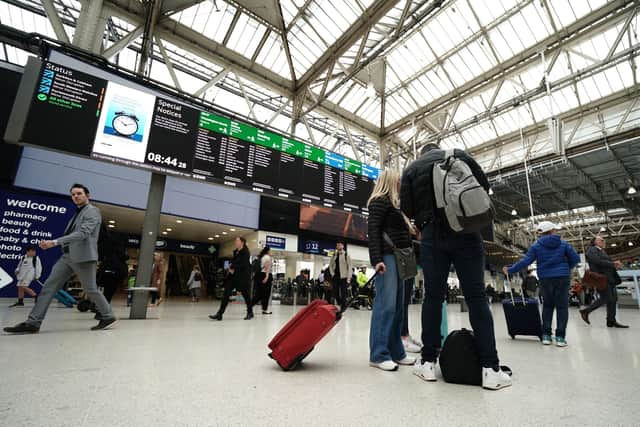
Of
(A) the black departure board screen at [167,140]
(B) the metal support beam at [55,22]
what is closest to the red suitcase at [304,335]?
(A) the black departure board screen at [167,140]

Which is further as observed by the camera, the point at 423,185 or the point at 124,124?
the point at 124,124

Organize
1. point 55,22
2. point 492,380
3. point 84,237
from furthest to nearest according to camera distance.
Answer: point 55,22 < point 84,237 < point 492,380

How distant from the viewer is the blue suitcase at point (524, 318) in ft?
12.7

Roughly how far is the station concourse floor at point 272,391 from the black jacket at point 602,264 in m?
3.47

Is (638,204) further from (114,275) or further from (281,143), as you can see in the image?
(114,275)

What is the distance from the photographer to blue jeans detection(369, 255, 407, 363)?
2.37 metres

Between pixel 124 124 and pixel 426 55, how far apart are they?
14122mm

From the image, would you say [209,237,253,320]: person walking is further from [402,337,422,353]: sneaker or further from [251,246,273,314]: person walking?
[402,337,422,353]: sneaker

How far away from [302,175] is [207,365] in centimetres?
551

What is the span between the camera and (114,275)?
5.84m

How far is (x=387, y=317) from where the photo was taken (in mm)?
2365

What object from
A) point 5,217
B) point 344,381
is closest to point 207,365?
point 344,381

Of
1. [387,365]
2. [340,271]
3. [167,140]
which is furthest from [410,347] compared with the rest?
[167,140]

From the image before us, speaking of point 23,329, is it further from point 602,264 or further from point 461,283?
point 602,264
